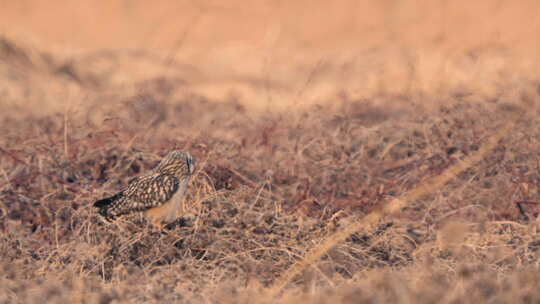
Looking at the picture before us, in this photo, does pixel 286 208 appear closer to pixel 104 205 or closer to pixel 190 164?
pixel 190 164

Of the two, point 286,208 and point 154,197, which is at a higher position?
point 154,197

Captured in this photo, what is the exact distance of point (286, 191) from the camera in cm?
596

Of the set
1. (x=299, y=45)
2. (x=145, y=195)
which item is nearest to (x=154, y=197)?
(x=145, y=195)

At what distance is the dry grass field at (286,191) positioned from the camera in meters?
4.18

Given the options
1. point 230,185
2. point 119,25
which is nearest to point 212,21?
point 119,25

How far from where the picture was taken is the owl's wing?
17.1 ft

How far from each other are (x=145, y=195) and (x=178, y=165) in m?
0.37

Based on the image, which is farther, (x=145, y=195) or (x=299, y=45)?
(x=299, y=45)

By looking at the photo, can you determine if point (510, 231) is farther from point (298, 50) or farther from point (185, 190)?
point (298, 50)

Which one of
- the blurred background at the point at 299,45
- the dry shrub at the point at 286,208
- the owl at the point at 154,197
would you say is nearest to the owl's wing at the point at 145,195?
the owl at the point at 154,197

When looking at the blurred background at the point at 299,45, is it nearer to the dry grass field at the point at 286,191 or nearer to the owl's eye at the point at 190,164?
the dry grass field at the point at 286,191

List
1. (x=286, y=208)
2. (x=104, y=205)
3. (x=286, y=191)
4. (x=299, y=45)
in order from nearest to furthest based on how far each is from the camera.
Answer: (x=104, y=205) < (x=286, y=208) < (x=286, y=191) < (x=299, y=45)

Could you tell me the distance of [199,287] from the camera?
4406 mm

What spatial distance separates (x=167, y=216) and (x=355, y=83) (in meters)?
5.85
